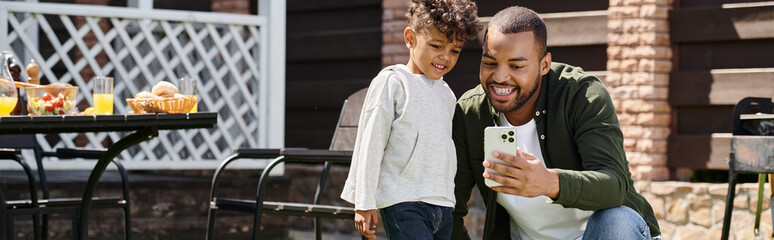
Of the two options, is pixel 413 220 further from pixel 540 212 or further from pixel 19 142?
pixel 19 142

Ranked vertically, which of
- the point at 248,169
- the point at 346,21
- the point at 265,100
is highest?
→ the point at 346,21

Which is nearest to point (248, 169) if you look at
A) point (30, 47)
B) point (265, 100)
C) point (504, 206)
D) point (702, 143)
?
point (265, 100)

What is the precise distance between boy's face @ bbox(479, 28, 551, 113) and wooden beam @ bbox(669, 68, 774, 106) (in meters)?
3.21

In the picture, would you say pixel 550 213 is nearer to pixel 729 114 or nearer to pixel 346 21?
pixel 729 114

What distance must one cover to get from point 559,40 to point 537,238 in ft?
12.0

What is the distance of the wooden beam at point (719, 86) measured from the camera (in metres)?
5.98

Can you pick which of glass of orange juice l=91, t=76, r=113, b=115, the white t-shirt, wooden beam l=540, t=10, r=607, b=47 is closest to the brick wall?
wooden beam l=540, t=10, r=607, b=47

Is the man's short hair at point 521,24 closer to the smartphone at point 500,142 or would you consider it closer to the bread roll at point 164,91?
the smartphone at point 500,142

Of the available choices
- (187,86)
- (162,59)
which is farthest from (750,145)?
(162,59)

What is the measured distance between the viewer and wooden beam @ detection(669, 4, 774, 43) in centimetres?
596

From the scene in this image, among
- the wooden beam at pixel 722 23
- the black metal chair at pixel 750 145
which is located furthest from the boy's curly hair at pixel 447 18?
the wooden beam at pixel 722 23

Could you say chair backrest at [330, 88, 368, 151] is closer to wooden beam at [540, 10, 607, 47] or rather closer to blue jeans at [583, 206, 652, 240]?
blue jeans at [583, 206, 652, 240]

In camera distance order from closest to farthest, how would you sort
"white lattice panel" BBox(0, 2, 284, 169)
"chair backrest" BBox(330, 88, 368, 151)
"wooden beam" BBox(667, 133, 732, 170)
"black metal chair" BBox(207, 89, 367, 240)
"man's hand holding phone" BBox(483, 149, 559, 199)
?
"man's hand holding phone" BBox(483, 149, 559, 199) < "black metal chair" BBox(207, 89, 367, 240) < "chair backrest" BBox(330, 88, 368, 151) < "wooden beam" BBox(667, 133, 732, 170) < "white lattice panel" BBox(0, 2, 284, 169)

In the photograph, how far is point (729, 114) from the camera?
6.20m
